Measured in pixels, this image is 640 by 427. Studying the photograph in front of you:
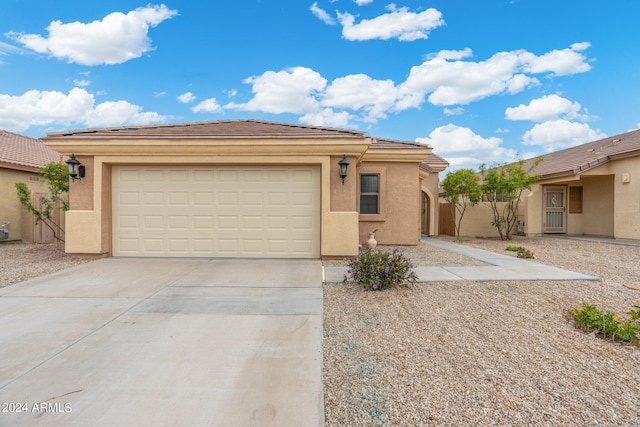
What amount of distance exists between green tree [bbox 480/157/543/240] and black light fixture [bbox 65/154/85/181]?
1453 centimetres

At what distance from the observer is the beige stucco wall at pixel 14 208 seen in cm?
1187

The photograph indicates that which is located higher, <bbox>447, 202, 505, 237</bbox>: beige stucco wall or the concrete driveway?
<bbox>447, 202, 505, 237</bbox>: beige stucco wall

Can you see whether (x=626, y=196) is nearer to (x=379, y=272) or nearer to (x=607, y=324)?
(x=607, y=324)

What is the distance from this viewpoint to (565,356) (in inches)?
129

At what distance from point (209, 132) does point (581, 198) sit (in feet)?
58.2

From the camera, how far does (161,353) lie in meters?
3.35

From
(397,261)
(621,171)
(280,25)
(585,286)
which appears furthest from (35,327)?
(621,171)

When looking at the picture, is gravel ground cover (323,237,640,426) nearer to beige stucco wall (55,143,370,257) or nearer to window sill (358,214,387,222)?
beige stucco wall (55,143,370,257)

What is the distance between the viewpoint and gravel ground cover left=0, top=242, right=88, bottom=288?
6.79 m

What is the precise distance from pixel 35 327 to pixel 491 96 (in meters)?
20.1

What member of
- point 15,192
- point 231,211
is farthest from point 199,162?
point 15,192

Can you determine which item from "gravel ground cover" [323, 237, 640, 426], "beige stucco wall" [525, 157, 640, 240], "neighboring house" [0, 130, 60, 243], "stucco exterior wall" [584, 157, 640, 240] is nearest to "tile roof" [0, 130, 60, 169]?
"neighboring house" [0, 130, 60, 243]

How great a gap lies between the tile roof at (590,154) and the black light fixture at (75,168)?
17.8 metres

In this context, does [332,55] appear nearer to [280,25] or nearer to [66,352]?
[280,25]
